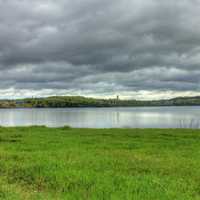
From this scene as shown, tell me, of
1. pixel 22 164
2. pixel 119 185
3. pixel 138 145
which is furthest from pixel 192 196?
pixel 138 145

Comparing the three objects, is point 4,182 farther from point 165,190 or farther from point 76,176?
point 165,190

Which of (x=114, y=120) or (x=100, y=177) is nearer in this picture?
(x=100, y=177)

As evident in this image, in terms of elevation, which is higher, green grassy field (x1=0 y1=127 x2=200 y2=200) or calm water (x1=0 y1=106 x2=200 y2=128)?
green grassy field (x1=0 y1=127 x2=200 y2=200)

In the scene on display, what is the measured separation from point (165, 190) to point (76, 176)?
259 centimetres

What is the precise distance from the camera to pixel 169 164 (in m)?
7.99

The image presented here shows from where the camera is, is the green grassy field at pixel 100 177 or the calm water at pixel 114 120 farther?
the calm water at pixel 114 120

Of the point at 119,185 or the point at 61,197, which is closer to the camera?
the point at 61,197

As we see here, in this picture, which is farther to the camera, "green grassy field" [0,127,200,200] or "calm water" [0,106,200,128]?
"calm water" [0,106,200,128]

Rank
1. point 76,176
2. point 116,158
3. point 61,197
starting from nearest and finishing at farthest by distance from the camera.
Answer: point 61,197, point 76,176, point 116,158

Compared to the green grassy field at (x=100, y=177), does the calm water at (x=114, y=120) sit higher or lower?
lower

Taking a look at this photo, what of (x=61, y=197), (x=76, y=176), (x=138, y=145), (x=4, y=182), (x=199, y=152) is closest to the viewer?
(x=61, y=197)

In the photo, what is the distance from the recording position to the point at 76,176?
6.55 meters

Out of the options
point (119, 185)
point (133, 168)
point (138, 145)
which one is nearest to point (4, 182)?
point (119, 185)

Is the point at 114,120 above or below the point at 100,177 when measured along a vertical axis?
below
